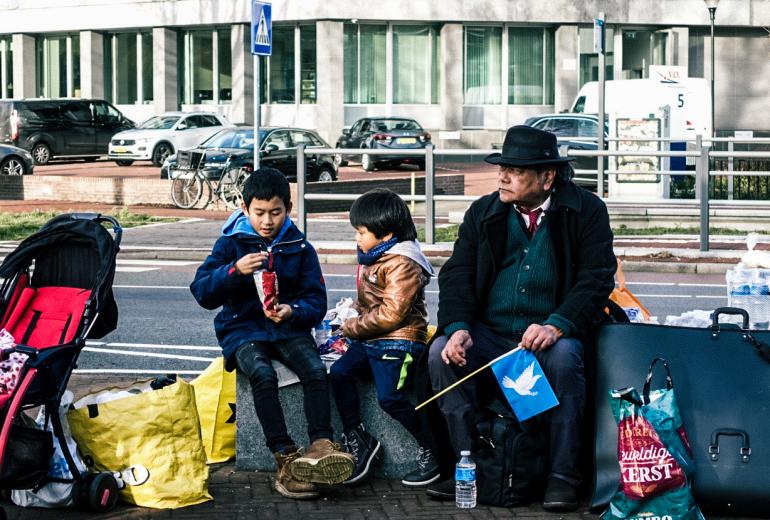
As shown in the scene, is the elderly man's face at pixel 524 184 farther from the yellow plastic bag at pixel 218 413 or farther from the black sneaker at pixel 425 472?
the yellow plastic bag at pixel 218 413

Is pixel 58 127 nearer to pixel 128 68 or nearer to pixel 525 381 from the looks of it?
pixel 128 68

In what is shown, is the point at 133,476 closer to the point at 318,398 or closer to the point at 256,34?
the point at 318,398

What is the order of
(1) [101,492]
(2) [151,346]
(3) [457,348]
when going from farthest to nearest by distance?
(2) [151,346] → (3) [457,348] → (1) [101,492]

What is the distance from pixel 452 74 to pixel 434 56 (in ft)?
3.84

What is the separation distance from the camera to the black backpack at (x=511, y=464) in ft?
19.1

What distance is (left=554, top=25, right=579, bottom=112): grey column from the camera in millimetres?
47469

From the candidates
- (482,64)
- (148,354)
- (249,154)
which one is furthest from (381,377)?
(482,64)

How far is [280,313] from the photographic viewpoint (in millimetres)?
6207

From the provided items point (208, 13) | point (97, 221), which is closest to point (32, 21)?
point (208, 13)

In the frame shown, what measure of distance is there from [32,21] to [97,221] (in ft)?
163

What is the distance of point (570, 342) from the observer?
588 cm

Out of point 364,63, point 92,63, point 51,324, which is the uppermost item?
point 92,63

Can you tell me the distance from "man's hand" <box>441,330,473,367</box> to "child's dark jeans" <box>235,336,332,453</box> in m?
0.63

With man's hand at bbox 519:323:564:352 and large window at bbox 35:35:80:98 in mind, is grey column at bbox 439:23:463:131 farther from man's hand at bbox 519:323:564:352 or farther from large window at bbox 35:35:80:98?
man's hand at bbox 519:323:564:352
